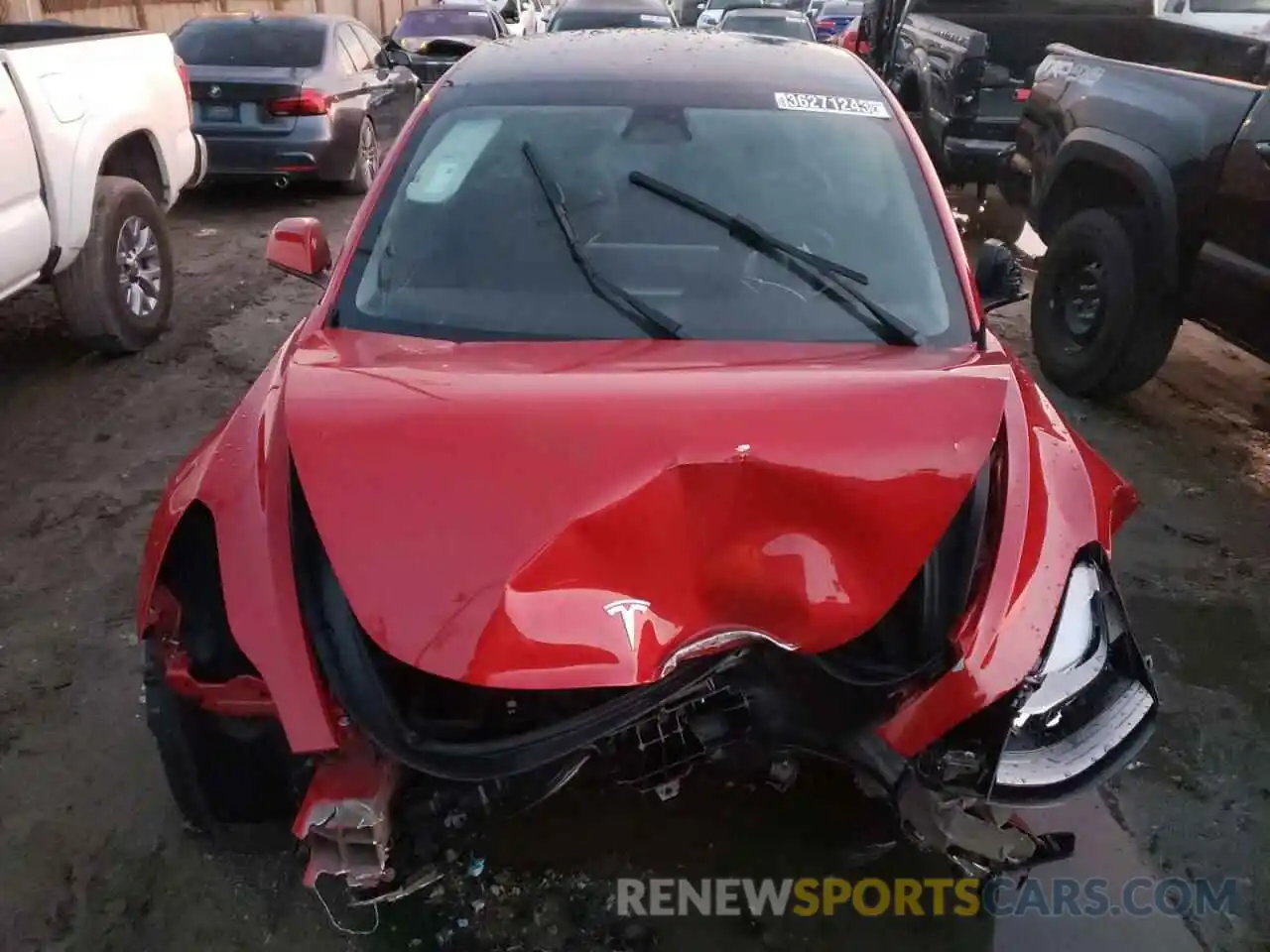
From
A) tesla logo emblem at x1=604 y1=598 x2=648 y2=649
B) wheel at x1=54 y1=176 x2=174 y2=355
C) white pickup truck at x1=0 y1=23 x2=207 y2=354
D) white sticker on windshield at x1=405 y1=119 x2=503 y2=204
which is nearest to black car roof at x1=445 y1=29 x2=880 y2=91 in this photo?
white sticker on windshield at x1=405 y1=119 x2=503 y2=204

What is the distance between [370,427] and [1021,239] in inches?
321

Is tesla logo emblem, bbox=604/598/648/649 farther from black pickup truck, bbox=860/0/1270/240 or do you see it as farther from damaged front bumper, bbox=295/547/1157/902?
black pickup truck, bbox=860/0/1270/240

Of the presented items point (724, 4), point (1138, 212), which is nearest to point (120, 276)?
point (1138, 212)

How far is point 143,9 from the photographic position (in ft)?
57.2

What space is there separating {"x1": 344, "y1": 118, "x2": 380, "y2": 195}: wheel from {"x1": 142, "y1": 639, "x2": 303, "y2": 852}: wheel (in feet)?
26.0

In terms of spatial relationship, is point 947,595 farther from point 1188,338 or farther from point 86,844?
point 1188,338

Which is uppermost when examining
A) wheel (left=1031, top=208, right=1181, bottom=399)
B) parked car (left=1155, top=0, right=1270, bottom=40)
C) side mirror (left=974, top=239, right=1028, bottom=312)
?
side mirror (left=974, top=239, right=1028, bottom=312)

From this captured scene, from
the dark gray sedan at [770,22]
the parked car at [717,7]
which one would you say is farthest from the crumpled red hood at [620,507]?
the parked car at [717,7]

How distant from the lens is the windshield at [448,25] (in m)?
14.7

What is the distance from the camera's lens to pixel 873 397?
7.35 ft

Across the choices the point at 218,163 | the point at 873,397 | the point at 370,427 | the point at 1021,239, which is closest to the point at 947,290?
the point at 873,397

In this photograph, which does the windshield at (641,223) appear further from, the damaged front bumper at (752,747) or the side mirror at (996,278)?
the damaged front bumper at (752,747)

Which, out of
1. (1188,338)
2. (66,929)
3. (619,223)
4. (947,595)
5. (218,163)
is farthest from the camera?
(218,163)

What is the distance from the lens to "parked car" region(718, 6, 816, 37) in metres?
15.1
